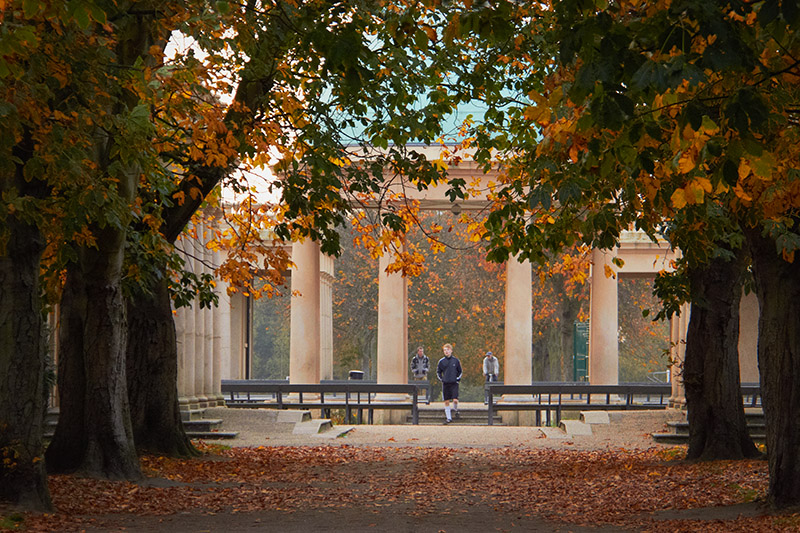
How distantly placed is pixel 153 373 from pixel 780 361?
9490 millimetres

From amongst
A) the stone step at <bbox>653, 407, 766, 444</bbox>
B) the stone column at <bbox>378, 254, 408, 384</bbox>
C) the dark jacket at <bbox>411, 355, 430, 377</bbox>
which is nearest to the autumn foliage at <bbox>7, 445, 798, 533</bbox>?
the stone step at <bbox>653, 407, 766, 444</bbox>

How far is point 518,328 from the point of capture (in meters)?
30.5

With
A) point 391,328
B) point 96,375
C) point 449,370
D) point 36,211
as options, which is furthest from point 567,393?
point 36,211

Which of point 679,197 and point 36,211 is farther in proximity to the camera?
point 36,211

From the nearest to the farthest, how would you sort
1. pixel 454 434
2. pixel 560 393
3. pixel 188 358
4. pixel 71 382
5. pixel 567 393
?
pixel 71 382 → pixel 454 434 → pixel 188 358 → pixel 560 393 → pixel 567 393

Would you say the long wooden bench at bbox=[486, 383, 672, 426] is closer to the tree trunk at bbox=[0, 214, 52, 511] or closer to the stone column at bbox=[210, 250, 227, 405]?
the stone column at bbox=[210, 250, 227, 405]

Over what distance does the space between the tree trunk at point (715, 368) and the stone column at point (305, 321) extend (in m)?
16.7

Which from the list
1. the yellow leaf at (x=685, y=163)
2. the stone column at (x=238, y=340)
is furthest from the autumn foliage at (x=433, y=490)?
the stone column at (x=238, y=340)

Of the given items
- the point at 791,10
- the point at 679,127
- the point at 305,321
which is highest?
the point at 791,10

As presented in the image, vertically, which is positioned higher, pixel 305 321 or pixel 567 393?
pixel 305 321

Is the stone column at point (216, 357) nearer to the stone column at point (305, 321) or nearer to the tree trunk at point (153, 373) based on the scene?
the stone column at point (305, 321)

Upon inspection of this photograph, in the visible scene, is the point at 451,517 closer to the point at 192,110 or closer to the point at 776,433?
the point at 776,433

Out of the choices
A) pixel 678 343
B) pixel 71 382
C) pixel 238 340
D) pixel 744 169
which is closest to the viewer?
pixel 744 169

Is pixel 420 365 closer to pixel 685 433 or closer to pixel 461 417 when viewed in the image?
pixel 461 417
